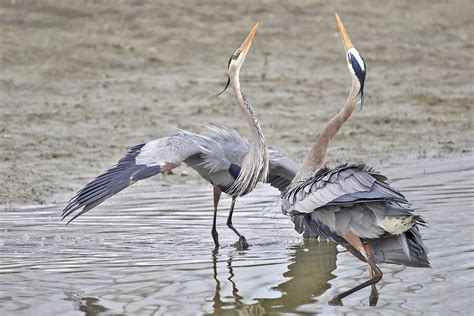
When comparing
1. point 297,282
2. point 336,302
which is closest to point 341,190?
point 336,302

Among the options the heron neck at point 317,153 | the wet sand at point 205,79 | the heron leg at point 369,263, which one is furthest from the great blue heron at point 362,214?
the wet sand at point 205,79

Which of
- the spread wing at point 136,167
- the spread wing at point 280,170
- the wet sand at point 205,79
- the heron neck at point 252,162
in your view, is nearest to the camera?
the spread wing at point 136,167

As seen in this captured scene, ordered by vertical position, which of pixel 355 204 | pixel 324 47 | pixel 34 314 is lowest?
pixel 34 314

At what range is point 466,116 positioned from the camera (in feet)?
38.8

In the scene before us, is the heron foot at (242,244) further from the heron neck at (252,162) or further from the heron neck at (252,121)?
the heron neck at (252,121)

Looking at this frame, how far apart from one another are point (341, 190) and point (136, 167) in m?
1.94

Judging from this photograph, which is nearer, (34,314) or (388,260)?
(34,314)

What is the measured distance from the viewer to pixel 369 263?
19.1ft

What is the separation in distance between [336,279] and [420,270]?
529 mm

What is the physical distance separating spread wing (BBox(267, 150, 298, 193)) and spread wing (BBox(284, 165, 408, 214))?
1.80 meters

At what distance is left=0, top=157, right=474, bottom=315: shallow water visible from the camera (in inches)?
230

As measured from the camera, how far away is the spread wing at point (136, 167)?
6738mm

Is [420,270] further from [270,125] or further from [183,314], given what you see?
[270,125]

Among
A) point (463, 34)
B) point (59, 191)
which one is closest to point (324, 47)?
point (463, 34)
